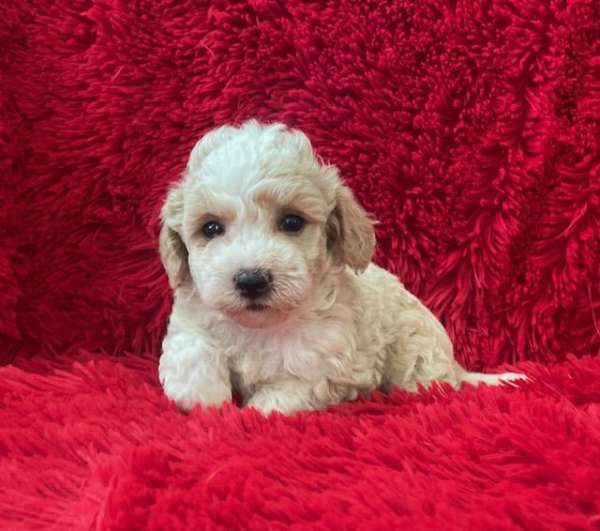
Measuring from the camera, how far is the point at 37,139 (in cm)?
315

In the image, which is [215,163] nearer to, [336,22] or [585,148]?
[336,22]

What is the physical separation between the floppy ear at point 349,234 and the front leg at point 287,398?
0.39 m

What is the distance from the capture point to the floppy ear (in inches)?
99.0

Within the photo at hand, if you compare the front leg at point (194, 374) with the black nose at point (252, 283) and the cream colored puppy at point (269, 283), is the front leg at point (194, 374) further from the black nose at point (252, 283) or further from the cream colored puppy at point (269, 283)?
the black nose at point (252, 283)

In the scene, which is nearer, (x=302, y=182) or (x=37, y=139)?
(x=302, y=182)

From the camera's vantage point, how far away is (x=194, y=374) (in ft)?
7.81

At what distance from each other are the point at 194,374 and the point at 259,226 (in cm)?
46

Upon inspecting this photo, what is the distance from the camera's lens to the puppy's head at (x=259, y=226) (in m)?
2.27

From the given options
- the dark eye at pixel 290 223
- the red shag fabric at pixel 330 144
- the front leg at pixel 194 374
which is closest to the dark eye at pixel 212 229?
the dark eye at pixel 290 223

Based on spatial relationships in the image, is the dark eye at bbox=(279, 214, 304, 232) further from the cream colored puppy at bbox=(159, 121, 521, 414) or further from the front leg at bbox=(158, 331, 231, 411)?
the front leg at bbox=(158, 331, 231, 411)

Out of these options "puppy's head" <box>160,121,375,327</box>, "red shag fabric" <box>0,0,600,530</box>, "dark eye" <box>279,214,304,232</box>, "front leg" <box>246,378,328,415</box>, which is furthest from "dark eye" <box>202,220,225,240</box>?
"red shag fabric" <box>0,0,600,530</box>

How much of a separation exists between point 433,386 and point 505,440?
0.55 m

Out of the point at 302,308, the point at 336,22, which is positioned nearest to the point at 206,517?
the point at 302,308

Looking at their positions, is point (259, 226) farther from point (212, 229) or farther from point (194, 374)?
point (194, 374)
